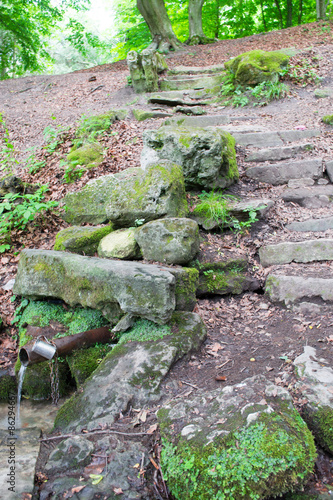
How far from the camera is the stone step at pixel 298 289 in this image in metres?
3.20

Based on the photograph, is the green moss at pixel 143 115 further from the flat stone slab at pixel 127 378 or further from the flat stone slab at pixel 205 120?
the flat stone slab at pixel 127 378

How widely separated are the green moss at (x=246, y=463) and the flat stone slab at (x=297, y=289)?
4.95 feet

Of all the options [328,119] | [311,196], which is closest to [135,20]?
[328,119]

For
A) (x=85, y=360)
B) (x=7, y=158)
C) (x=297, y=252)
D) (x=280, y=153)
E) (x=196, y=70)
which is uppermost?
(x=196, y=70)

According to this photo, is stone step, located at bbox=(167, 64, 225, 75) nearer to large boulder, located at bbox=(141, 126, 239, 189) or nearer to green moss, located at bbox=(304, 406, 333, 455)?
large boulder, located at bbox=(141, 126, 239, 189)

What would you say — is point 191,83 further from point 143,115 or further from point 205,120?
point 205,120

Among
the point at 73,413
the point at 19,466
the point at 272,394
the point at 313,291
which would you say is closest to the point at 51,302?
the point at 73,413

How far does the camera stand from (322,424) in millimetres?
2014

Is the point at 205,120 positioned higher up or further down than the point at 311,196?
higher up

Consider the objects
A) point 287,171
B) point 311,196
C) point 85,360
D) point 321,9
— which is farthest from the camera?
point 321,9

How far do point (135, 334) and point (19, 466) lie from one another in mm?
1231

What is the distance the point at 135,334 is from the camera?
2.98 m

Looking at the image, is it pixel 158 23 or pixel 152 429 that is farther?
pixel 158 23

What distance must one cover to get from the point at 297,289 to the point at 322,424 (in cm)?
148
